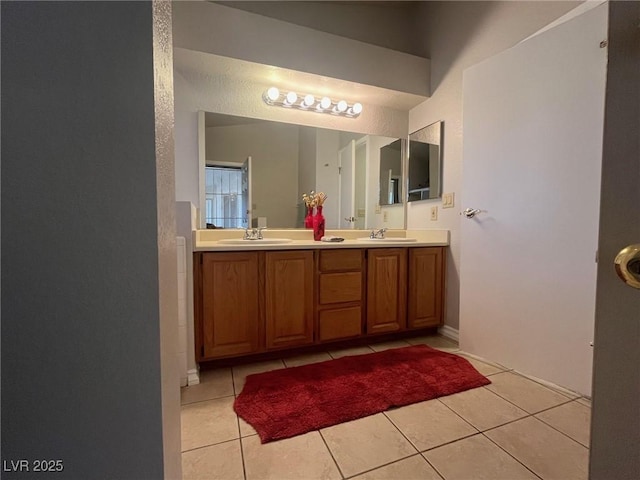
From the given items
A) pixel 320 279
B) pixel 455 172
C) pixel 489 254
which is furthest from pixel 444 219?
pixel 320 279

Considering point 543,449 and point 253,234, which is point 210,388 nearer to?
point 253,234

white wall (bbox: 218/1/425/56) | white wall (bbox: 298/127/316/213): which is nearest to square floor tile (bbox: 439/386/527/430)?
white wall (bbox: 298/127/316/213)

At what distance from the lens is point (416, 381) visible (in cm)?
156

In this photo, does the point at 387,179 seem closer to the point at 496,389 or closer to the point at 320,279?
the point at 320,279

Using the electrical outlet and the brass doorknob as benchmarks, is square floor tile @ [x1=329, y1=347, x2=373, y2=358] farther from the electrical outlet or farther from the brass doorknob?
the brass doorknob

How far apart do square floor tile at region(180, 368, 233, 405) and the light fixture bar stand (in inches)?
76.3

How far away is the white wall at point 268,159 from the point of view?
213cm

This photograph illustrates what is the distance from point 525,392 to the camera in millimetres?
1479

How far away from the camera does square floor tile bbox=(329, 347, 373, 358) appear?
1952 millimetres

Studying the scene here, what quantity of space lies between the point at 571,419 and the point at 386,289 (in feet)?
3.67

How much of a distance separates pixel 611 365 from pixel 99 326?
74 centimetres

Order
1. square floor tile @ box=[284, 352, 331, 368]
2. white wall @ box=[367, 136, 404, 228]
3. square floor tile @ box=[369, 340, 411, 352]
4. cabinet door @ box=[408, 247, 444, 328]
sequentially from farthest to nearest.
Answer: white wall @ box=[367, 136, 404, 228] < cabinet door @ box=[408, 247, 444, 328] < square floor tile @ box=[369, 340, 411, 352] < square floor tile @ box=[284, 352, 331, 368]

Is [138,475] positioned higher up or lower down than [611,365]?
lower down

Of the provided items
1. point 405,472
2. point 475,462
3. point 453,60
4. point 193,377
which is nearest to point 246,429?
point 193,377
